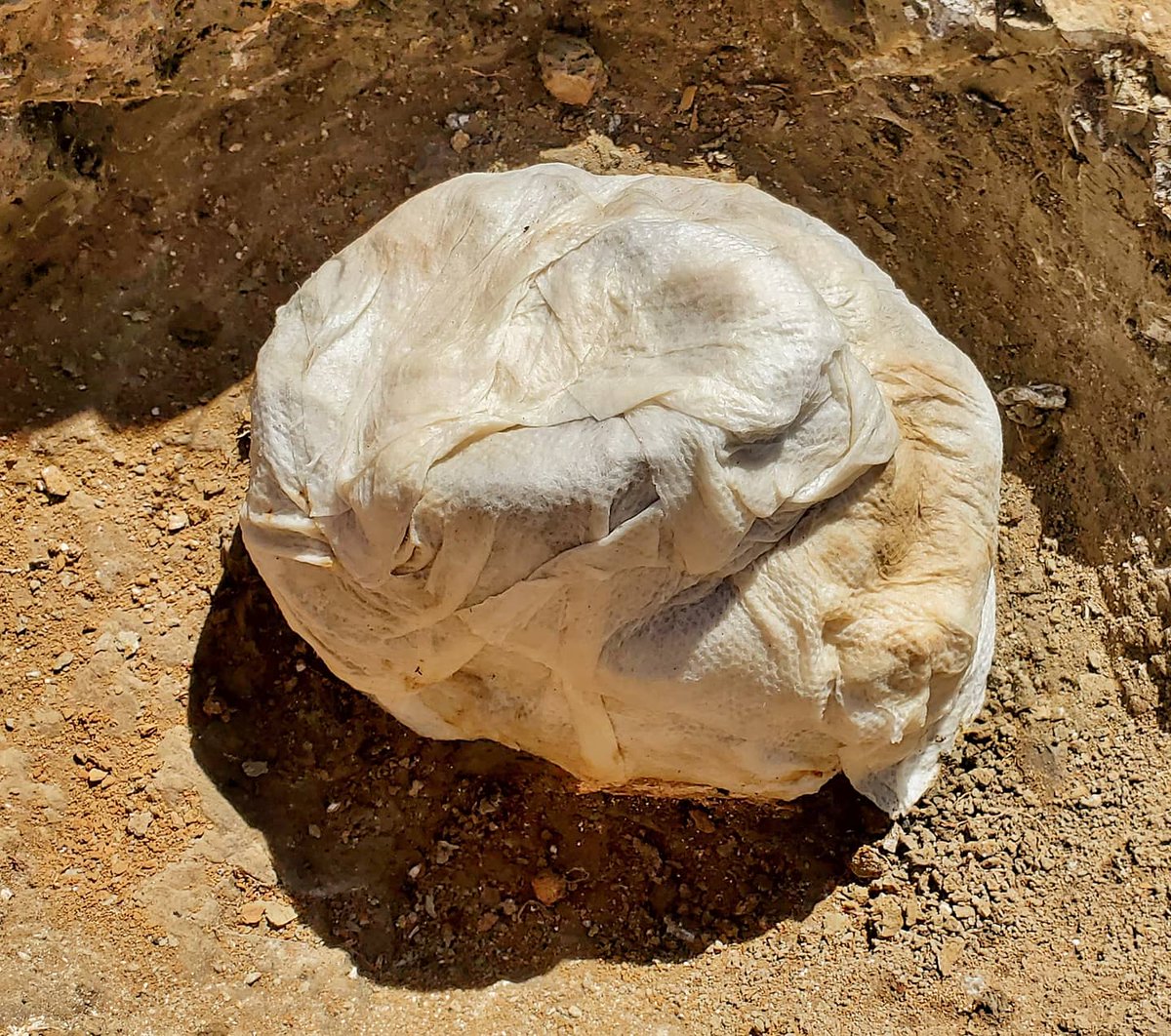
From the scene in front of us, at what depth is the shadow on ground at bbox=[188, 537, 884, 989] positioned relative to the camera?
2631 millimetres

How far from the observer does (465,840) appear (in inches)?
106

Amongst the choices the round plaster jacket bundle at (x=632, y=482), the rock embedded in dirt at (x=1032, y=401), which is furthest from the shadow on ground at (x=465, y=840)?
the rock embedded in dirt at (x=1032, y=401)

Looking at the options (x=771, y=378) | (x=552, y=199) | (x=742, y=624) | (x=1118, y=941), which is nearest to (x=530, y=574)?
(x=742, y=624)

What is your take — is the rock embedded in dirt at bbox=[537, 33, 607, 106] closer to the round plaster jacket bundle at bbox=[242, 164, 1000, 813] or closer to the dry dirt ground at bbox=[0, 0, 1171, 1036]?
the dry dirt ground at bbox=[0, 0, 1171, 1036]

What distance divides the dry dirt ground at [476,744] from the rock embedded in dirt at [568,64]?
0.17 feet

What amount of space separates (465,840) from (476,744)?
22 centimetres

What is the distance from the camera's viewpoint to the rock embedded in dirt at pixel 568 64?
10.1 feet

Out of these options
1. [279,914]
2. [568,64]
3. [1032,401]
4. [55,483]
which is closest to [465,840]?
[279,914]

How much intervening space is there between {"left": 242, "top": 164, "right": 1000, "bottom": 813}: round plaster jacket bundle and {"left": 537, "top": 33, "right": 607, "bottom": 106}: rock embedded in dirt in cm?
72

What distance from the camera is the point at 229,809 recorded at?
2.66m

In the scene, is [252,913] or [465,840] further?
[465,840]

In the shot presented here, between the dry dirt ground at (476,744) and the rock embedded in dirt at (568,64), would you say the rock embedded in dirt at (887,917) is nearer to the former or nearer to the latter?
the dry dirt ground at (476,744)

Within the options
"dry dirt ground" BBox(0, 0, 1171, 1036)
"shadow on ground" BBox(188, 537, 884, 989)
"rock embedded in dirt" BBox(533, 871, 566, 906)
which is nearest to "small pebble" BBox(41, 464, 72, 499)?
"dry dirt ground" BBox(0, 0, 1171, 1036)

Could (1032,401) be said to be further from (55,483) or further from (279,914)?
(55,483)
